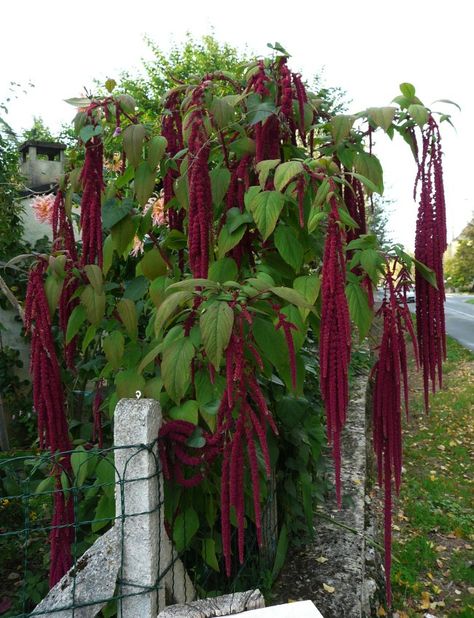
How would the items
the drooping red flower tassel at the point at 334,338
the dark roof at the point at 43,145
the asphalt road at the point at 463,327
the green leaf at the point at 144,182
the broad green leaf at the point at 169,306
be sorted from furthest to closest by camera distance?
1. the asphalt road at the point at 463,327
2. the dark roof at the point at 43,145
3. the green leaf at the point at 144,182
4. the broad green leaf at the point at 169,306
5. the drooping red flower tassel at the point at 334,338

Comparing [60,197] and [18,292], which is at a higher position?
[60,197]

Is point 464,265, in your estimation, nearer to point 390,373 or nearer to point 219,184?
point 219,184

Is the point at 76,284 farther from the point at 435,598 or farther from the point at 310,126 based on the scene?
the point at 435,598

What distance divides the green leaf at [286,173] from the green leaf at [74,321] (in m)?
0.74

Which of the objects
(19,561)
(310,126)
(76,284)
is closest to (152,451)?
(76,284)

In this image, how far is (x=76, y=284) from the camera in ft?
5.97

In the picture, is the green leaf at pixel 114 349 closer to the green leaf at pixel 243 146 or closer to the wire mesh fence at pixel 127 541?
the wire mesh fence at pixel 127 541

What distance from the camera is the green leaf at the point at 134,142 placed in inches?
65.6

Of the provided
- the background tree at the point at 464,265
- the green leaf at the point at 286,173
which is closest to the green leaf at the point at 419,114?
the green leaf at the point at 286,173

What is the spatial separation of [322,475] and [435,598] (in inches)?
41.8

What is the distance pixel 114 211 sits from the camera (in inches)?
73.5

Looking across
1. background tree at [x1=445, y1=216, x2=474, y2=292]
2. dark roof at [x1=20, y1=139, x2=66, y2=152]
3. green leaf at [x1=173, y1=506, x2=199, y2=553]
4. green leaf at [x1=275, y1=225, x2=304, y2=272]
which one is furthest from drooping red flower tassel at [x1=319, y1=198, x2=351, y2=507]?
background tree at [x1=445, y1=216, x2=474, y2=292]

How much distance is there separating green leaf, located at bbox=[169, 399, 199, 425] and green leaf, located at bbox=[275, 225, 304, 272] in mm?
475

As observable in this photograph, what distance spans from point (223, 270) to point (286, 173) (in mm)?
389
